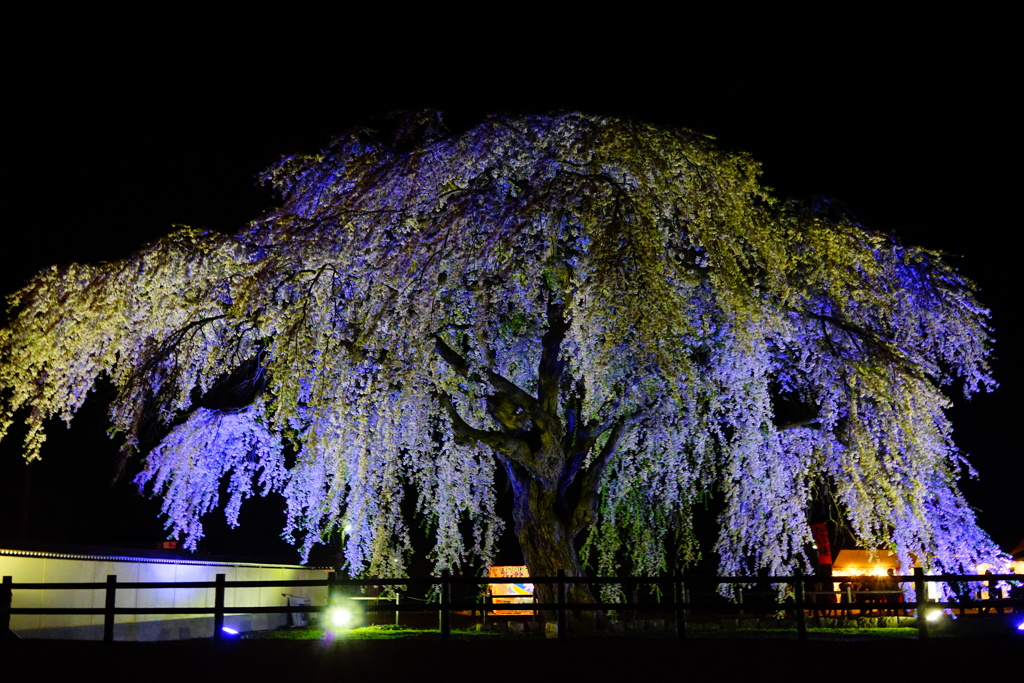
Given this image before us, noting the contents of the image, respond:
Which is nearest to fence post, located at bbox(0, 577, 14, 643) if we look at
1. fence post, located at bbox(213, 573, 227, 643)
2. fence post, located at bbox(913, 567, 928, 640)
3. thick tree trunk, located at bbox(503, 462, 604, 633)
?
fence post, located at bbox(213, 573, 227, 643)

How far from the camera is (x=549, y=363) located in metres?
13.4

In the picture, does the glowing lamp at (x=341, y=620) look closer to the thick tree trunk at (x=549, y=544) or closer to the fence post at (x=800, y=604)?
the thick tree trunk at (x=549, y=544)

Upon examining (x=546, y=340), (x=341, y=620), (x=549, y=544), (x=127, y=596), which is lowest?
(x=341, y=620)

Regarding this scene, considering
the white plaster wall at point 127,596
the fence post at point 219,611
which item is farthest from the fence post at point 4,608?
the white plaster wall at point 127,596

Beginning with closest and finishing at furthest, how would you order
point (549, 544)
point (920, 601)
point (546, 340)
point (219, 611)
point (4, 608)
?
point (219, 611) → point (4, 608) → point (920, 601) → point (546, 340) → point (549, 544)

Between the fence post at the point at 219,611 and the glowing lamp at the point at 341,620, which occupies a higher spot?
the fence post at the point at 219,611

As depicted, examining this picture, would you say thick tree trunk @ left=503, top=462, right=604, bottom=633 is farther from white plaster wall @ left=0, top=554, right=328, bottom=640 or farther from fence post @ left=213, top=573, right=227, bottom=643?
white plaster wall @ left=0, top=554, right=328, bottom=640

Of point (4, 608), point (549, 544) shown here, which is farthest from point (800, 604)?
point (4, 608)

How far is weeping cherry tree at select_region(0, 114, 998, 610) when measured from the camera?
35.6ft

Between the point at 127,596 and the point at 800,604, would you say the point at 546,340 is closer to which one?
the point at 800,604

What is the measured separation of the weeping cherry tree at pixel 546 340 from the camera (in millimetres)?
10836

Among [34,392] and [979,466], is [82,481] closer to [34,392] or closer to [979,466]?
[34,392]

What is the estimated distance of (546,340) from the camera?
13.4 m

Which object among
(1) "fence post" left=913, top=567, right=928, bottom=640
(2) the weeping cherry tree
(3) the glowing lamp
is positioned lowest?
(3) the glowing lamp
